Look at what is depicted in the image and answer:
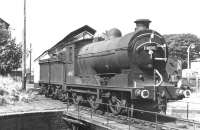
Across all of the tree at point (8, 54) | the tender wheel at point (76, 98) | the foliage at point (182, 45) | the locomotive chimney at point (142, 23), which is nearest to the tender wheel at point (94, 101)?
the tender wheel at point (76, 98)

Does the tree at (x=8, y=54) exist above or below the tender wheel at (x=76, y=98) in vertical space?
above

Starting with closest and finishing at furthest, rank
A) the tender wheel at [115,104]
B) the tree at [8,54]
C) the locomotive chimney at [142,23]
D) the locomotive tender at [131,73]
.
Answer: the locomotive tender at [131,73] → the tender wheel at [115,104] → the locomotive chimney at [142,23] → the tree at [8,54]

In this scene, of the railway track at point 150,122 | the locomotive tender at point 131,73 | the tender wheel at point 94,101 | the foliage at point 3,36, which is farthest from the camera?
the foliage at point 3,36

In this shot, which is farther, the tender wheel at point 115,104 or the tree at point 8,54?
the tree at point 8,54

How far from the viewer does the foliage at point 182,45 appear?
71.3 m

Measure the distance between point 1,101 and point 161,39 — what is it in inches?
397

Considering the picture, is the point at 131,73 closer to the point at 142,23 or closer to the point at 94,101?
the point at 142,23

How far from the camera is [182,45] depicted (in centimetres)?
7431

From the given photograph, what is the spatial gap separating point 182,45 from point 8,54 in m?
53.7

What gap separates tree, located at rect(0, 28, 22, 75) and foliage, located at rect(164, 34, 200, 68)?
47.1m

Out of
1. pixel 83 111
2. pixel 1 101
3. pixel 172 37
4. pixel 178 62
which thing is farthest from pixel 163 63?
pixel 172 37

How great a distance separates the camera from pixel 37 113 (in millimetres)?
14977

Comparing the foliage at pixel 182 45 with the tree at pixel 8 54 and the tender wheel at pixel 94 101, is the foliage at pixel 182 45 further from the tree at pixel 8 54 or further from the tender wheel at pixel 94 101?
the tender wheel at pixel 94 101

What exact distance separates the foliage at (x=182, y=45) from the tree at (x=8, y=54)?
47.1 m
